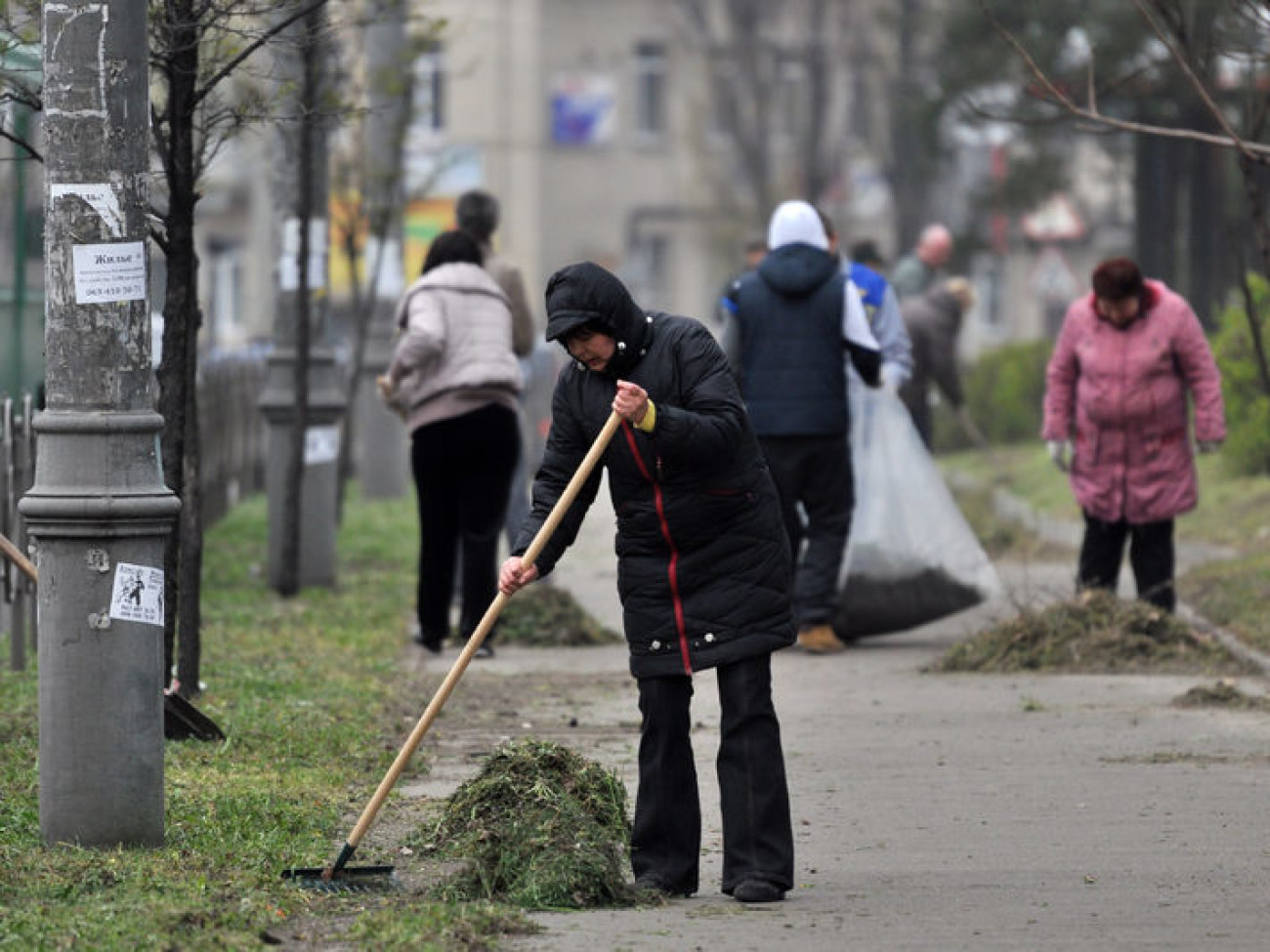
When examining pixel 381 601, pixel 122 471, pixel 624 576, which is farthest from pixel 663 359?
pixel 381 601

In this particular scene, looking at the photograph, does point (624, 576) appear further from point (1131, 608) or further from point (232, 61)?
point (1131, 608)

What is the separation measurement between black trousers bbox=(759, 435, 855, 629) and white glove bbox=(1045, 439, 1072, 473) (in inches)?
33.6

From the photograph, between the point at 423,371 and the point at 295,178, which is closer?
the point at 423,371

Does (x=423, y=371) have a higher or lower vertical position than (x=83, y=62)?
lower

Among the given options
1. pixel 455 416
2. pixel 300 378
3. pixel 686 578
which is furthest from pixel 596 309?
pixel 300 378

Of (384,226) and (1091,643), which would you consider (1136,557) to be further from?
(384,226)

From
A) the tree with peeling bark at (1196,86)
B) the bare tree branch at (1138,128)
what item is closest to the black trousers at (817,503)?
the tree with peeling bark at (1196,86)

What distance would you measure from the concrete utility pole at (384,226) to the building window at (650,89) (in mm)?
32285

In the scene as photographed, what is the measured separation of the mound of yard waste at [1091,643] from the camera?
36.2ft

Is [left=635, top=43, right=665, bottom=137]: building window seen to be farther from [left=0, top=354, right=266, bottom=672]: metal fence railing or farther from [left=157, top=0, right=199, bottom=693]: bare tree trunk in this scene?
[left=157, top=0, right=199, bottom=693]: bare tree trunk

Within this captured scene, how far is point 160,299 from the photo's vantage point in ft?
41.5

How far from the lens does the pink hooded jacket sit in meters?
11.3

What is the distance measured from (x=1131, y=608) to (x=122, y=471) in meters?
5.56

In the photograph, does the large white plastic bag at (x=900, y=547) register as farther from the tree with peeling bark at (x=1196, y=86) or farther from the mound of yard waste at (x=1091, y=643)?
the tree with peeling bark at (x=1196, y=86)
